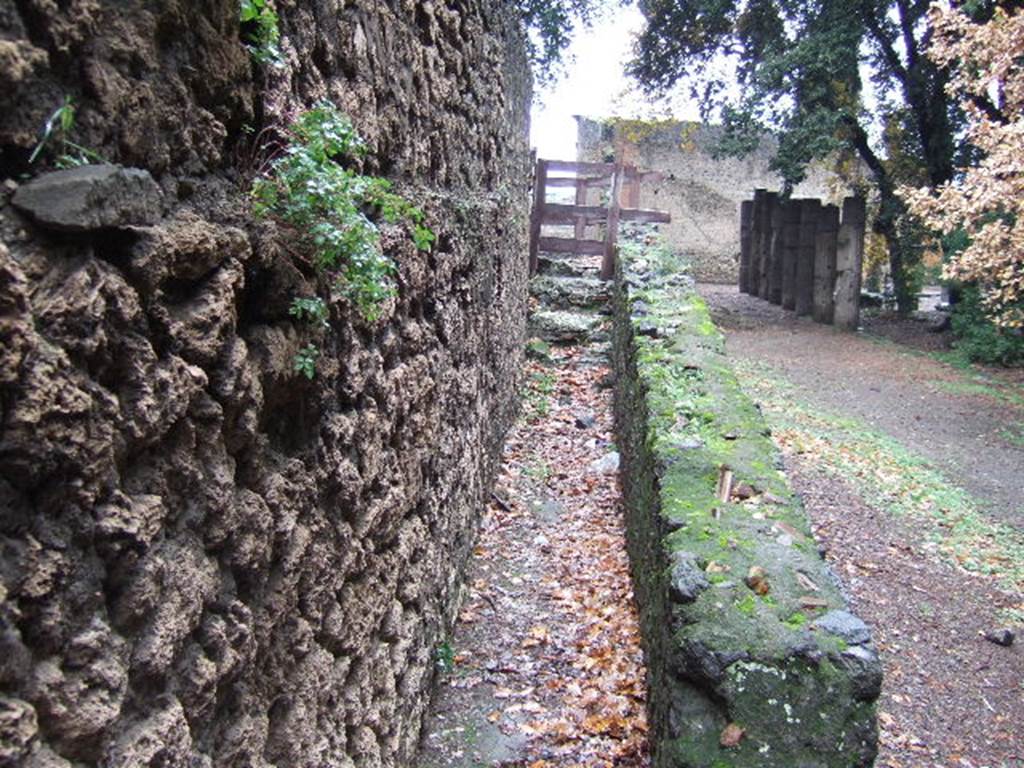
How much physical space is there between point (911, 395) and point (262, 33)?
454 inches

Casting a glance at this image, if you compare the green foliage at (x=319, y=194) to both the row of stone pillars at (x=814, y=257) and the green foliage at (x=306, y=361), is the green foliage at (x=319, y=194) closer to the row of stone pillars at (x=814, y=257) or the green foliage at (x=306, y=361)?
the green foliage at (x=306, y=361)

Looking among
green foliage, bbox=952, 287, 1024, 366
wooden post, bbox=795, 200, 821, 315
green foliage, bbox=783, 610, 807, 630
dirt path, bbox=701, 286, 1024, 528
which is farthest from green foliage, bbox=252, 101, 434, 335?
wooden post, bbox=795, 200, 821, 315

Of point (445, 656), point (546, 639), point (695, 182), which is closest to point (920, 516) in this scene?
point (546, 639)

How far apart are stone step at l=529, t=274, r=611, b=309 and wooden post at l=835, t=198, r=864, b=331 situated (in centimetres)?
608

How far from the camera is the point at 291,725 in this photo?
1795mm

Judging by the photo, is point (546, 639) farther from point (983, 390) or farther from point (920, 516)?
point (983, 390)

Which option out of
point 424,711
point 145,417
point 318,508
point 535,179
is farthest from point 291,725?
point 535,179

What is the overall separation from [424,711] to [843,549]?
168 inches

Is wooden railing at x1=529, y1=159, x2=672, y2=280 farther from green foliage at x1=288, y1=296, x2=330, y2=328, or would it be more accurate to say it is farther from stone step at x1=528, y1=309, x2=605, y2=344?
green foliage at x1=288, y1=296, x2=330, y2=328

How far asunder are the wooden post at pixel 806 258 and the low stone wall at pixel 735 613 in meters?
11.8

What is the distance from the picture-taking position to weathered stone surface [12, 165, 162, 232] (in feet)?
3.25

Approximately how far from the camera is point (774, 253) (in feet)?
57.3

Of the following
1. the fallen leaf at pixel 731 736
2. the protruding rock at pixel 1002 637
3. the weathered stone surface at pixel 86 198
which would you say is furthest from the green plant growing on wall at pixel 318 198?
the protruding rock at pixel 1002 637

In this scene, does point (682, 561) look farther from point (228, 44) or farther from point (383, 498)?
point (228, 44)
